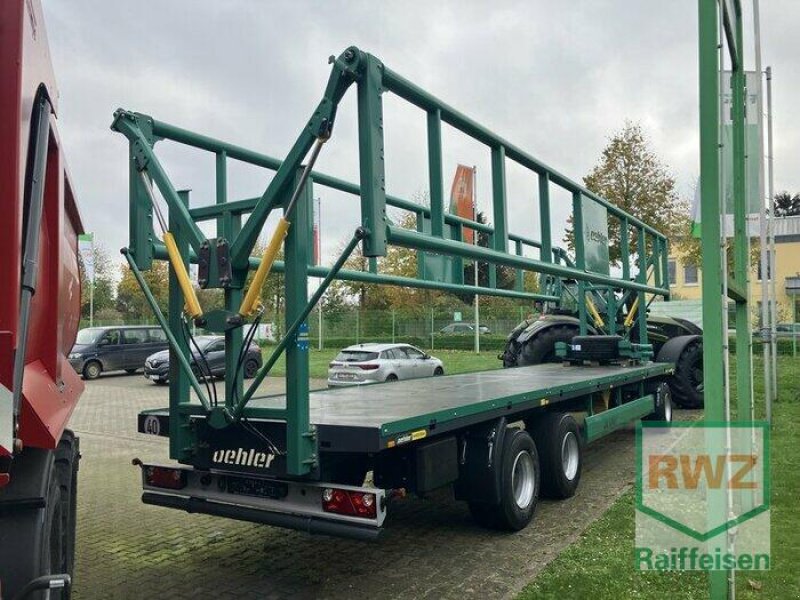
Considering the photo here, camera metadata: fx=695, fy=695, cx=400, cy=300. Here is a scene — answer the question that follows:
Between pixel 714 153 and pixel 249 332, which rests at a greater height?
pixel 714 153

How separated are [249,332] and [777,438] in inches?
296

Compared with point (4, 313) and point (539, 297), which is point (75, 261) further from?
point (539, 297)

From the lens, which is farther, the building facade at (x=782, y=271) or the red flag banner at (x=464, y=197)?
the building facade at (x=782, y=271)

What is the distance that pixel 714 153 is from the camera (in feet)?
11.5

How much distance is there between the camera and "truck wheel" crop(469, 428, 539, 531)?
17.4ft

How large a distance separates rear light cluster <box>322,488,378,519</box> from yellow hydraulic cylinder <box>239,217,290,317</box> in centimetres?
112

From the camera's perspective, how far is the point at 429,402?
5.51 m

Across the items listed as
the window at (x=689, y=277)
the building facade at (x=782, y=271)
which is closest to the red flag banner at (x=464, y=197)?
the building facade at (x=782, y=271)

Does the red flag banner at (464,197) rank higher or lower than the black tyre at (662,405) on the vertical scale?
higher

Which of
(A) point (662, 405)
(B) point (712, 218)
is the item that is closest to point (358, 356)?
(A) point (662, 405)

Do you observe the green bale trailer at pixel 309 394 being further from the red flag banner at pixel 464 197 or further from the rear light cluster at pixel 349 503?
the red flag banner at pixel 464 197

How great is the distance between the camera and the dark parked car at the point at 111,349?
22002 mm

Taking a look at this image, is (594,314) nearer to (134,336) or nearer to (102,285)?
(134,336)

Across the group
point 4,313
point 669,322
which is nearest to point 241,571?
point 4,313
